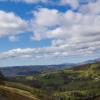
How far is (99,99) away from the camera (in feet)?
604

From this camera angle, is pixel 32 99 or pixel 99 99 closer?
pixel 32 99

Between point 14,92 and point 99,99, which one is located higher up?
point 14,92

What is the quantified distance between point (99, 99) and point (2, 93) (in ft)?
319

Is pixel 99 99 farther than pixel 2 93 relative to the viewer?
Yes

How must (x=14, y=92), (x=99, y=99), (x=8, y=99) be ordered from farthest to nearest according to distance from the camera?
(x=99, y=99) → (x=14, y=92) → (x=8, y=99)

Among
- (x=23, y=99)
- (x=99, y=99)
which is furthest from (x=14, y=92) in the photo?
(x=99, y=99)

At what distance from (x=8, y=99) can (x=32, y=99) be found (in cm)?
1187

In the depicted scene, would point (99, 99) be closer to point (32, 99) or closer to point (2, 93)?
point (32, 99)

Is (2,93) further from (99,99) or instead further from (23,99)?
(99,99)

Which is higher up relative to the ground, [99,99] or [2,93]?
[2,93]

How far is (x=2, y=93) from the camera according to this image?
10362 cm

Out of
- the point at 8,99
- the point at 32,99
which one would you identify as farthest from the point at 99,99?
the point at 8,99

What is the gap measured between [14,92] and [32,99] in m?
7.91

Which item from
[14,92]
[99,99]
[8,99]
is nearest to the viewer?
[8,99]
